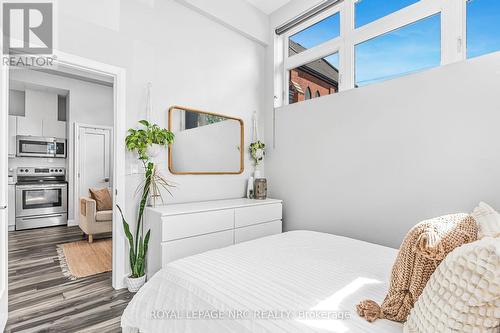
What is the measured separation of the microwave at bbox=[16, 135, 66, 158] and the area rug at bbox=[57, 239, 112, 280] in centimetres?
224

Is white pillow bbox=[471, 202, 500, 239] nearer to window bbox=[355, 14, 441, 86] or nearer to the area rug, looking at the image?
window bbox=[355, 14, 441, 86]

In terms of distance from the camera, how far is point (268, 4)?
343 cm

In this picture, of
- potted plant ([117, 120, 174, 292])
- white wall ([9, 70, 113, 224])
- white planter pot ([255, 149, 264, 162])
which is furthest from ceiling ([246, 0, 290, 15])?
white wall ([9, 70, 113, 224])

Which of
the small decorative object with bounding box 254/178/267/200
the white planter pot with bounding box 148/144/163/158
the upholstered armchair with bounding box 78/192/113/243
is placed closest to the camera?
the white planter pot with bounding box 148/144/163/158

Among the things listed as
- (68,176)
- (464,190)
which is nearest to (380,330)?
(464,190)

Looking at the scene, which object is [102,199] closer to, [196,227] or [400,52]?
[196,227]

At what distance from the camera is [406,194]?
7.63ft

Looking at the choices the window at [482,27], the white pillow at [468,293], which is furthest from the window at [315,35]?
the white pillow at [468,293]

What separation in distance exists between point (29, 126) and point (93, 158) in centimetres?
130

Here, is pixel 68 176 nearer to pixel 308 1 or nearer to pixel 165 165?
pixel 165 165

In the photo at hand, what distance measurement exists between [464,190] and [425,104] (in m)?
0.76

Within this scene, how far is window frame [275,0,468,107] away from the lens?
215cm

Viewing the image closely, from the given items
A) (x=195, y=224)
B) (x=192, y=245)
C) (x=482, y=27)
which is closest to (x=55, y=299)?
(x=192, y=245)

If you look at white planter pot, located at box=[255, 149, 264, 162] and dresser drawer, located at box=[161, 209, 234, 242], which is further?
white planter pot, located at box=[255, 149, 264, 162]
